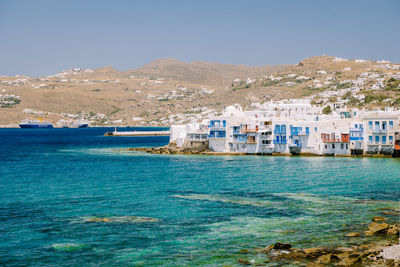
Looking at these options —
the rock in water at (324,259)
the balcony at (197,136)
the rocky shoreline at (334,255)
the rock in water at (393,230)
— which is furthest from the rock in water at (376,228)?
the balcony at (197,136)

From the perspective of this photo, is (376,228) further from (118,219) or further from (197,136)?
(197,136)

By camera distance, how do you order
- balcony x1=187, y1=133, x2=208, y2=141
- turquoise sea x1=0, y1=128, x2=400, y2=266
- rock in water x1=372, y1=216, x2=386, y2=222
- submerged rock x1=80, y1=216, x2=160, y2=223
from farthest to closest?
balcony x1=187, y1=133, x2=208, y2=141
submerged rock x1=80, y1=216, x2=160, y2=223
rock in water x1=372, y1=216, x2=386, y2=222
turquoise sea x1=0, y1=128, x2=400, y2=266

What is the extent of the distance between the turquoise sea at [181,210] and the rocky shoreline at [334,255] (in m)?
0.67

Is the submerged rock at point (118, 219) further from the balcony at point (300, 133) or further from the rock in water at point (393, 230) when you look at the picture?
the balcony at point (300, 133)

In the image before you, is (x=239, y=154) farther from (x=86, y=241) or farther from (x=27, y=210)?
(x=86, y=241)

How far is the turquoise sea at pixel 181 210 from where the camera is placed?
26.5 metres

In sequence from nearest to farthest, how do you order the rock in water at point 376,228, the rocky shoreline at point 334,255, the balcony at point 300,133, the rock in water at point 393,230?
the rocky shoreline at point 334,255, the rock in water at point 393,230, the rock in water at point 376,228, the balcony at point 300,133

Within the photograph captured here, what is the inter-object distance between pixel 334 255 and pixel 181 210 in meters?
14.8

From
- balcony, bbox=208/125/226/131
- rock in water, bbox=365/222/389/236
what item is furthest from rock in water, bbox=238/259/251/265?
balcony, bbox=208/125/226/131

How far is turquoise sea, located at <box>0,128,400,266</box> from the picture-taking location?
26469 mm

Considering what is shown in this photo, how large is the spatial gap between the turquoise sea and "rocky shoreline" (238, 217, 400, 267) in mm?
672

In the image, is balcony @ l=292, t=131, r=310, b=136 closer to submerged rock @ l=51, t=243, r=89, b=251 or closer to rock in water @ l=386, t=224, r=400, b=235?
rock in water @ l=386, t=224, r=400, b=235

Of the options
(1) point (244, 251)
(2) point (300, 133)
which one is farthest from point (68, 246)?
(2) point (300, 133)

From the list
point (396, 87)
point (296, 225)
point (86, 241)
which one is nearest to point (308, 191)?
point (296, 225)
